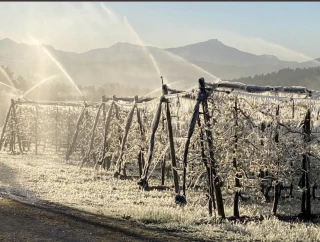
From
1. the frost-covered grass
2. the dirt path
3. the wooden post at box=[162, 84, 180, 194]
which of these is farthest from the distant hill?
the dirt path

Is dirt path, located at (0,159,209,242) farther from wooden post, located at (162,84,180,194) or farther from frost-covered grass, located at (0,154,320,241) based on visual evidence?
wooden post, located at (162,84,180,194)

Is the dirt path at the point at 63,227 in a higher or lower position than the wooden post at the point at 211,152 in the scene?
lower

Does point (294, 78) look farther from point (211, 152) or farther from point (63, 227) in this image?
point (63, 227)

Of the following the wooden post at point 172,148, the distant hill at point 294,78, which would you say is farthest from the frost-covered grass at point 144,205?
the distant hill at point 294,78

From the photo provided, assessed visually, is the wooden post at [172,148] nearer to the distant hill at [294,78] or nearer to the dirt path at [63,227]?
the dirt path at [63,227]

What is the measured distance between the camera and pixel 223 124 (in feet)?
39.9

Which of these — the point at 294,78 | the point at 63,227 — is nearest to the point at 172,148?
the point at 63,227

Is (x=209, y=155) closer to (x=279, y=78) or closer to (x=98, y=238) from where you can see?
(x=98, y=238)

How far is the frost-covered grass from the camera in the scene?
10.1 m

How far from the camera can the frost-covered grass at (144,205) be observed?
1012cm

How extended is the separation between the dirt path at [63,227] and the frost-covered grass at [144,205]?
0.75m

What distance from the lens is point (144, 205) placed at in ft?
47.1

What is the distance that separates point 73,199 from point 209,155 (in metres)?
5.24

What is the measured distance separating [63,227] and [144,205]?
205 inches
